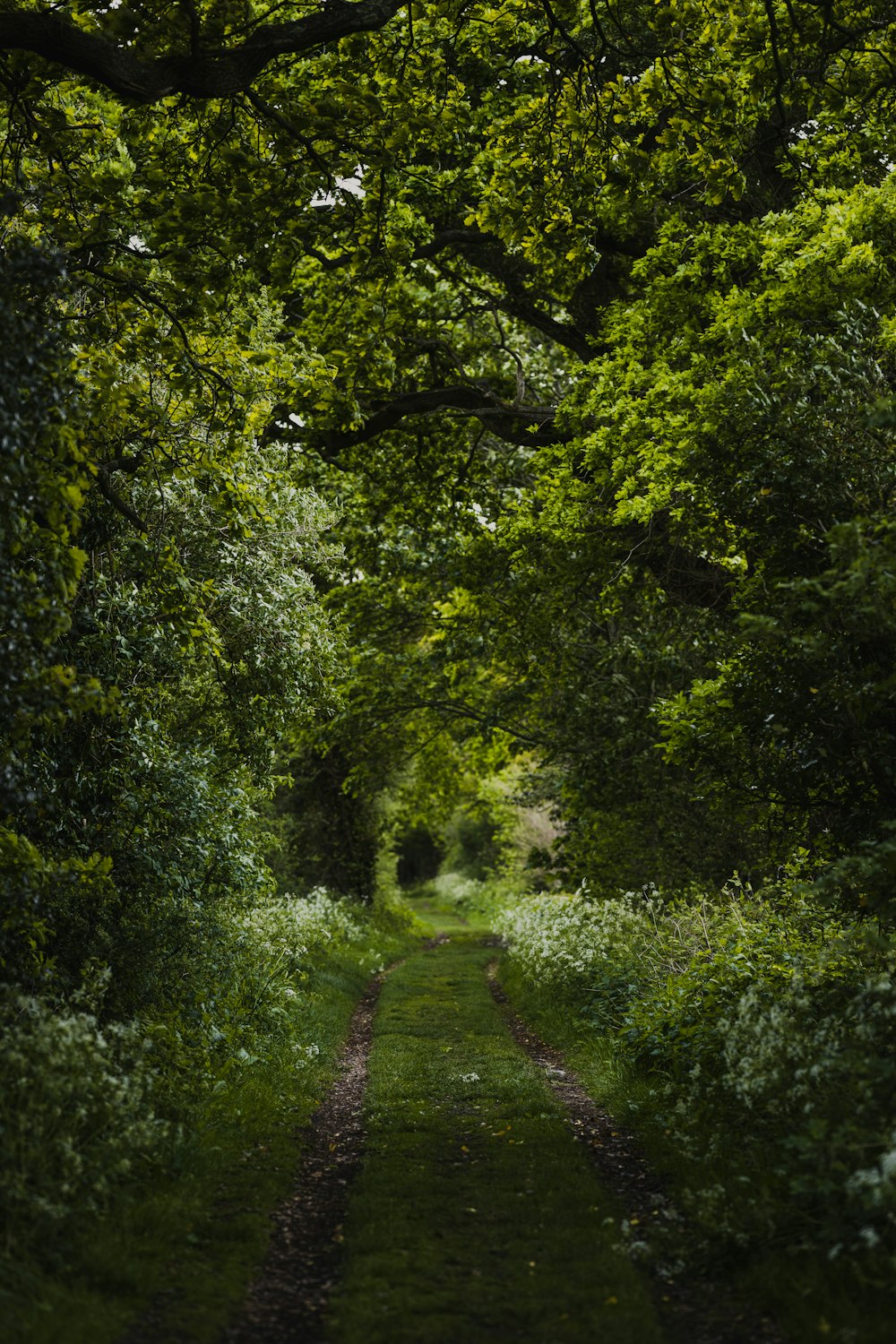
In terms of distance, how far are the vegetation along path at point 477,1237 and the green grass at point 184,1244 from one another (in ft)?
0.76

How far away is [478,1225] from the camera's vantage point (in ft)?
21.4

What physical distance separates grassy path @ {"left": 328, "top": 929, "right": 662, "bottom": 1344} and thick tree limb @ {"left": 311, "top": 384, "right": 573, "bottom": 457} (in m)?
8.61

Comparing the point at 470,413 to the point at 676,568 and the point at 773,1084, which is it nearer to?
the point at 676,568

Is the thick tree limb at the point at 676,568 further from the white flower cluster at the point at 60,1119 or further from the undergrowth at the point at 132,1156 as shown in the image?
the white flower cluster at the point at 60,1119

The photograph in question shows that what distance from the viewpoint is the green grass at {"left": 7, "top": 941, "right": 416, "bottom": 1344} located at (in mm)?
4852

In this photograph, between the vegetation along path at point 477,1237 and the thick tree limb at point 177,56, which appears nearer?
the vegetation along path at point 477,1237

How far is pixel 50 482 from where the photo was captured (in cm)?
619

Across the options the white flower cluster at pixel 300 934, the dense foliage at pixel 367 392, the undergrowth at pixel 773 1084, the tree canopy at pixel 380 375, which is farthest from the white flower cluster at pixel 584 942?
the white flower cluster at pixel 300 934

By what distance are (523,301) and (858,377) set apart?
26.6ft

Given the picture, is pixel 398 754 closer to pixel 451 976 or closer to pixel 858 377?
pixel 451 976

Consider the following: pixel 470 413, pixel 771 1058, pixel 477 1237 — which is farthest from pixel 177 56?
pixel 470 413

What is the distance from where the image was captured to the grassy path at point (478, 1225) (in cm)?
509

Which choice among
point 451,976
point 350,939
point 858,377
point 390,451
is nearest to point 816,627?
point 858,377

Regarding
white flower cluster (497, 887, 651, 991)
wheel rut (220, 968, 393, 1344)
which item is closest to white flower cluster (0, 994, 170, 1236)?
wheel rut (220, 968, 393, 1344)
